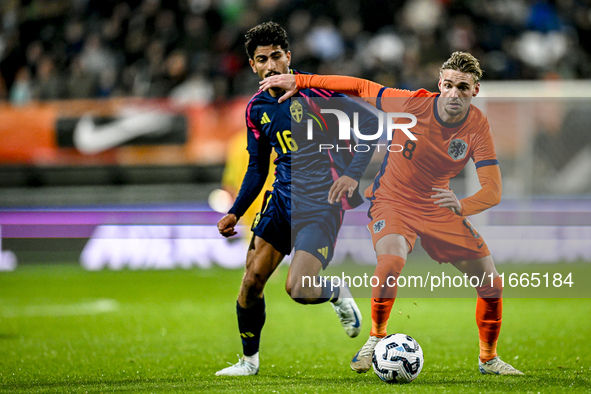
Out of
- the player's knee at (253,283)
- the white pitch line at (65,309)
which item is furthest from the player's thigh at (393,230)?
the white pitch line at (65,309)


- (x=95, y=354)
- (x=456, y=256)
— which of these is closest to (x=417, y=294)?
(x=456, y=256)

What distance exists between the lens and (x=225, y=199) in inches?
457

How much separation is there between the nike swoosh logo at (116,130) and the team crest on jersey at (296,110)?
7.20 meters

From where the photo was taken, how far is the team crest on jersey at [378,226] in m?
5.17

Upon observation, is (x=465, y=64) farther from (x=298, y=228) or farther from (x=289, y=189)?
(x=298, y=228)

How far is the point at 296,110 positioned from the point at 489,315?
1858mm

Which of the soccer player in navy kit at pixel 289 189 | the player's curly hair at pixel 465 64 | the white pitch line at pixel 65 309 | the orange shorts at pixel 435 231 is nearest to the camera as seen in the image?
the player's curly hair at pixel 465 64

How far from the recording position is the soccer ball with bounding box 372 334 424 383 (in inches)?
189

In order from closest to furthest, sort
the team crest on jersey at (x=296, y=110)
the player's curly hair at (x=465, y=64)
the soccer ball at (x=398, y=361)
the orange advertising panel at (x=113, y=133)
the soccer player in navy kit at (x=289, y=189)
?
1. the soccer ball at (x=398, y=361)
2. the player's curly hair at (x=465, y=64)
3. the soccer player in navy kit at (x=289, y=189)
4. the team crest on jersey at (x=296, y=110)
5. the orange advertising panel at (x=113, y=133)

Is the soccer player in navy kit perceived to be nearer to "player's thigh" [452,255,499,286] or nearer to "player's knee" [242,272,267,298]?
"player's knee" [242,272,267,298]

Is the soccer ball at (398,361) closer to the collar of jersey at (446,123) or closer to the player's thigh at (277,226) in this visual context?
the player's thigh at (277,226)

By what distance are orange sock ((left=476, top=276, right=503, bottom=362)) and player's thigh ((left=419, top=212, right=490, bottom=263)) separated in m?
0.23

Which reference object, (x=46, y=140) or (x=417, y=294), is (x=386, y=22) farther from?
(x=417, y=294)

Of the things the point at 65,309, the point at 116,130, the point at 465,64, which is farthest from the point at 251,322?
the point at 116,130
